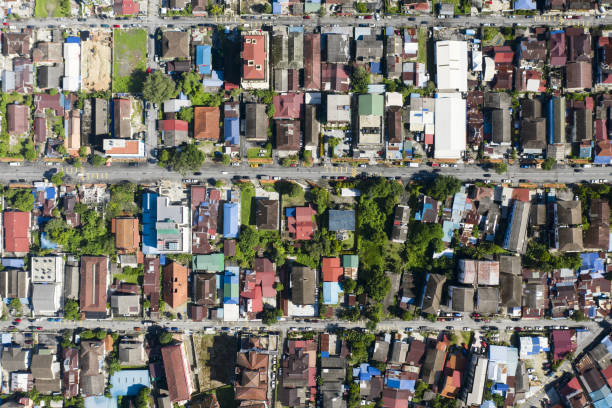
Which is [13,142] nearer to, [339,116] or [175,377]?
[175,377]

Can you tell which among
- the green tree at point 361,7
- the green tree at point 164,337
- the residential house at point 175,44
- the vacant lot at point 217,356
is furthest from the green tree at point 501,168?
the green tree at point 164,337

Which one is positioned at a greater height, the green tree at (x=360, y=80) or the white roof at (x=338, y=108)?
the green tree at (x=360, y=80)

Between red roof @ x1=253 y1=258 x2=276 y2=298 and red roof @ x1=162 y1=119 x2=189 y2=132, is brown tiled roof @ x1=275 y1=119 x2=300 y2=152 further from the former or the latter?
red roof @ x1=253 y1=258 x2=276 y2=298

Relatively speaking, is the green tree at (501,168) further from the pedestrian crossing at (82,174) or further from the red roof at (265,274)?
the pedestrian crossing at (82,174)

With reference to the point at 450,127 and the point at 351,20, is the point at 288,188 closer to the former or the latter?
the point at 450,127

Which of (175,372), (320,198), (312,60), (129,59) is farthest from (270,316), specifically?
(129,59)

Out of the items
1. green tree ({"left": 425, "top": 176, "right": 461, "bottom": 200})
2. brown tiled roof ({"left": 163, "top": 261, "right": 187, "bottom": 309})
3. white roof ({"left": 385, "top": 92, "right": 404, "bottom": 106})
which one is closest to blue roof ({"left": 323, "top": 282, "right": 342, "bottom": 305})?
green tree ({"left": 425, "top": 176, "right": 461, "bottom": 200})
